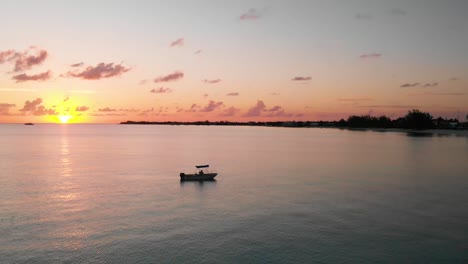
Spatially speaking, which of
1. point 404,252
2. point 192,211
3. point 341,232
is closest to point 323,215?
point 341,232

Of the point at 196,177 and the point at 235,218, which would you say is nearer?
the point at 235,218

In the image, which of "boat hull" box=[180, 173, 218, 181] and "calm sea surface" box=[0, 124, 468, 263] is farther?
"boat hull" box=[180, 173, 218, 181]

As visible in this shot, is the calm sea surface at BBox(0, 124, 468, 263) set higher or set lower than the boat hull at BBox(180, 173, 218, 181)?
lower

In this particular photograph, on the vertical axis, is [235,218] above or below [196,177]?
below

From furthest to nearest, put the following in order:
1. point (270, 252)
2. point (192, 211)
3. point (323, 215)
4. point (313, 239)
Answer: point (192, 211), point (323, 215), point (313, 239), point (270, 252)

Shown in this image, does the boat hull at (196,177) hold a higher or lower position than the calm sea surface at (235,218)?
higher

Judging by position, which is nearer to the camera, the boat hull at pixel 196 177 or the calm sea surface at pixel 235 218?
the calm sea surface at pixel 235 218

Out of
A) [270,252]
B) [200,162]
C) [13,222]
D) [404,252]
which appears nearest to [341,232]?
[404,252]

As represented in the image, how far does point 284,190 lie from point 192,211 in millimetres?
18641

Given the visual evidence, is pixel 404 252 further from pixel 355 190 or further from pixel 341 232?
pixel 355 190

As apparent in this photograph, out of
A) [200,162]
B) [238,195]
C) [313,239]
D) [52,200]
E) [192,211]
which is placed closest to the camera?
[313,239]

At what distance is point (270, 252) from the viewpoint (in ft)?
102

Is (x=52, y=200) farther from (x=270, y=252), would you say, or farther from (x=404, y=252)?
(x=404, y=252)

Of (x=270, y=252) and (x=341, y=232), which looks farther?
(x=341, y=232)
